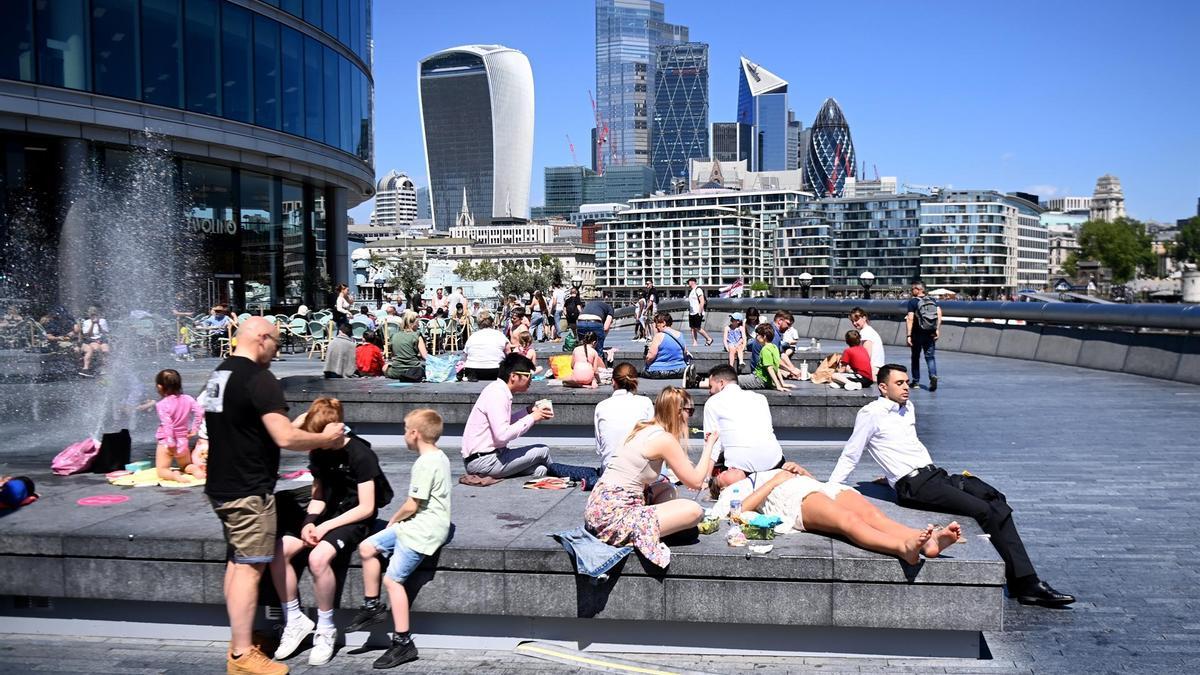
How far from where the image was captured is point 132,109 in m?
25.6

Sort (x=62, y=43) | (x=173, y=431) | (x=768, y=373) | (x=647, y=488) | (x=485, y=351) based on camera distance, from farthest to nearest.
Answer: (x=62, y=43), (x=485, y=351), (x=768, y=373), (x=173, y=431), (x=647, y=488)

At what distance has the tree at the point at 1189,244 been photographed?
140250 millimetres

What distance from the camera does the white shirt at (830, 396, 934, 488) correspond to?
7047 millimetres

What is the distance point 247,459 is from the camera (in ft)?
17.6

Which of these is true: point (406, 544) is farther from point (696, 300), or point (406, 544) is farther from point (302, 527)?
point (696, 300)

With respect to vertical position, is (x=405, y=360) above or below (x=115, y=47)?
below

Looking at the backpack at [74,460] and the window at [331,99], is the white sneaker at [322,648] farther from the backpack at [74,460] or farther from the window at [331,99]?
the window at [331,99]

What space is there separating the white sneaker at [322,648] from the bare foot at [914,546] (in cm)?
330

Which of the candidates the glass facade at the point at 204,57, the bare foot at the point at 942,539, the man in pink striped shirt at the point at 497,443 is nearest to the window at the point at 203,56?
the glass facade at the point at 204,57

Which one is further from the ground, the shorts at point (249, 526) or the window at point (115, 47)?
the window at point (115, 47)

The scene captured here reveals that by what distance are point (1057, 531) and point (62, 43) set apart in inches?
975

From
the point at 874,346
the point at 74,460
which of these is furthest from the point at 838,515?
the point at 874,346

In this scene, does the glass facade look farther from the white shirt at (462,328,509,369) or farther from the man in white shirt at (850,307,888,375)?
the man in white shirt at (850,307,888,375)

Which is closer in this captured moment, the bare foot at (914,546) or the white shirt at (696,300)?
the bare foot at (914,546)
